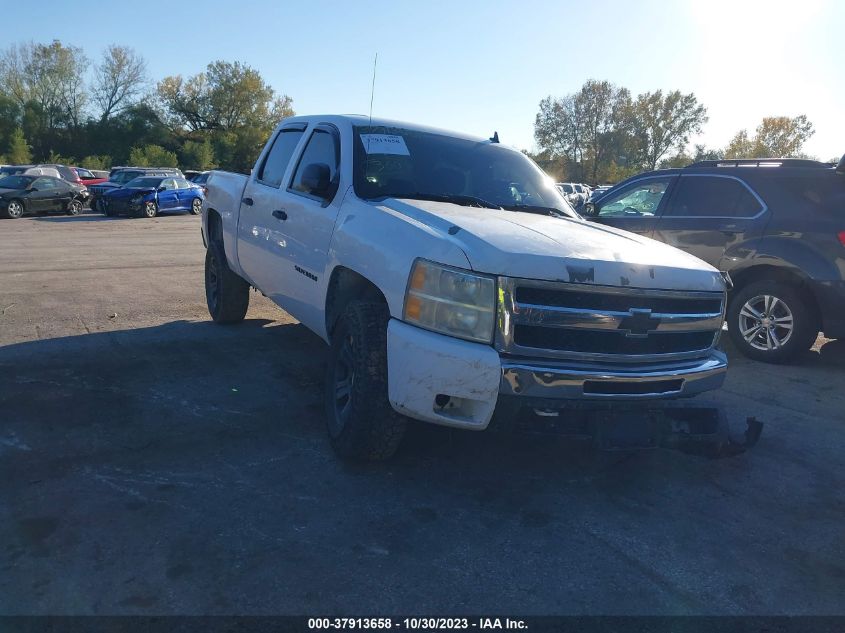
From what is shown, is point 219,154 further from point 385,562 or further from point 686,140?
point 385,562

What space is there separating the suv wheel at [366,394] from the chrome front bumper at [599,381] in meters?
0.70

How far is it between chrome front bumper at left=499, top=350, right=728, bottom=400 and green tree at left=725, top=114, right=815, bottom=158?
7286 centimetres

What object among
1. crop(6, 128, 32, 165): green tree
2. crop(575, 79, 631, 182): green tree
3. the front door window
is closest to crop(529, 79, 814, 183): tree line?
crop(575, 79, 631, 182): green tree

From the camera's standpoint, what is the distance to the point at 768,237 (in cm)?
631

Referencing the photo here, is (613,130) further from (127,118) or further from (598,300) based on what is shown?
(598,300)

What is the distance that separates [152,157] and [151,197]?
34734 mm

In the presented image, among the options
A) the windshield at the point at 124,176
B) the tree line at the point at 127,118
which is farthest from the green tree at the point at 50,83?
the windshield at the point at 124,176

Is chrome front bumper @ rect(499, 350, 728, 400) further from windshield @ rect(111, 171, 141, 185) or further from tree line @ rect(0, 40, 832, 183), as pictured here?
tree line @ rect(0, 40, 832, 183)

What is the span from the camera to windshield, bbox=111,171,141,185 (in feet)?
94.4

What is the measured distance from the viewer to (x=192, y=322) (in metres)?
7.24

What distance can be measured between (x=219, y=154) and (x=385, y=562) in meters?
68.8

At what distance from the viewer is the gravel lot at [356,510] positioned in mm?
2664

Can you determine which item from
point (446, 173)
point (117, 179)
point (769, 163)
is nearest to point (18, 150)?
point (117, 179)

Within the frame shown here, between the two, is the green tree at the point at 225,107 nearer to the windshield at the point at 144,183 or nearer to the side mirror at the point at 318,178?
the windshield at the point at 144,183
